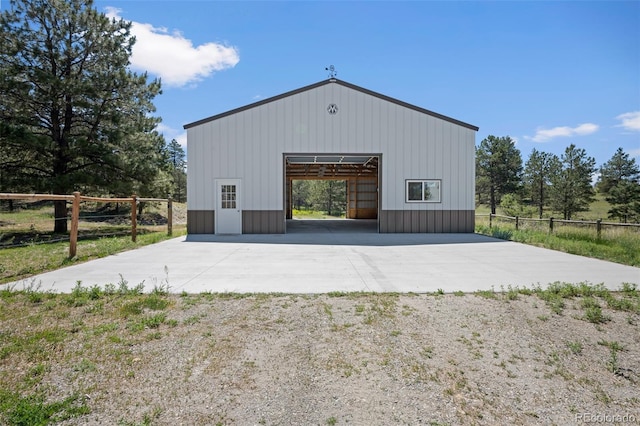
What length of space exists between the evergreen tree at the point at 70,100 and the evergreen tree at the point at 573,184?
33.8 m

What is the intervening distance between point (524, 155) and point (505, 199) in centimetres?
1118

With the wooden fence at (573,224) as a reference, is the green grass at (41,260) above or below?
below

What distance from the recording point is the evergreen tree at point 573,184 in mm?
30578

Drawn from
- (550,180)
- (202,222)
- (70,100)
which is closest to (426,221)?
(202,222)

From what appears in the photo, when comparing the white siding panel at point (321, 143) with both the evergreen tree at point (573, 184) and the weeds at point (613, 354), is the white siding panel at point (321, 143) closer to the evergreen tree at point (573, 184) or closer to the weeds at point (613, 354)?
the weeds at point (613, 354)

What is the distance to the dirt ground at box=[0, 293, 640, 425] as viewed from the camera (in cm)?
247

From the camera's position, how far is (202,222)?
41.3ft

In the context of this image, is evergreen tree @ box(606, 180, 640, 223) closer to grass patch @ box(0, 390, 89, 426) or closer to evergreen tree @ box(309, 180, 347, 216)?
evergreen tree @ box(309, 180, 347, 216)

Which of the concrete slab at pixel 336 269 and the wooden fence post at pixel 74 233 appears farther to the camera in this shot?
the wooden fence post at pixel 74 233

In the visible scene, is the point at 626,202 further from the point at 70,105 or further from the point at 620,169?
the point at 70,105

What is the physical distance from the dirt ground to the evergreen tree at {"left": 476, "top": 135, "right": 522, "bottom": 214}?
34.2 m

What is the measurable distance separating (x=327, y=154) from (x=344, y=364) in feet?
34.5

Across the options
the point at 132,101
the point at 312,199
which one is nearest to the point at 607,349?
the point at 132,101

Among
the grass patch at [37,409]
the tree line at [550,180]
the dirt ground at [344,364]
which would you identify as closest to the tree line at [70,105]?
the dirt ground at [344,364]
